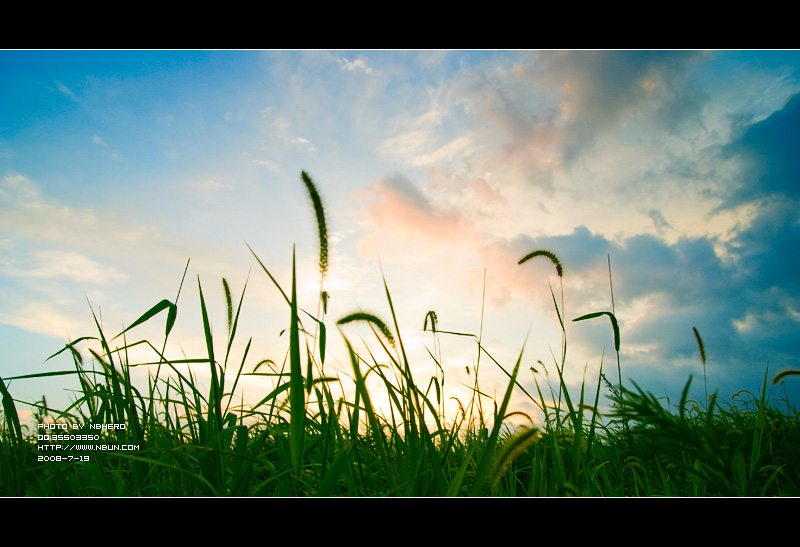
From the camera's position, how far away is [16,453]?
167 cm
